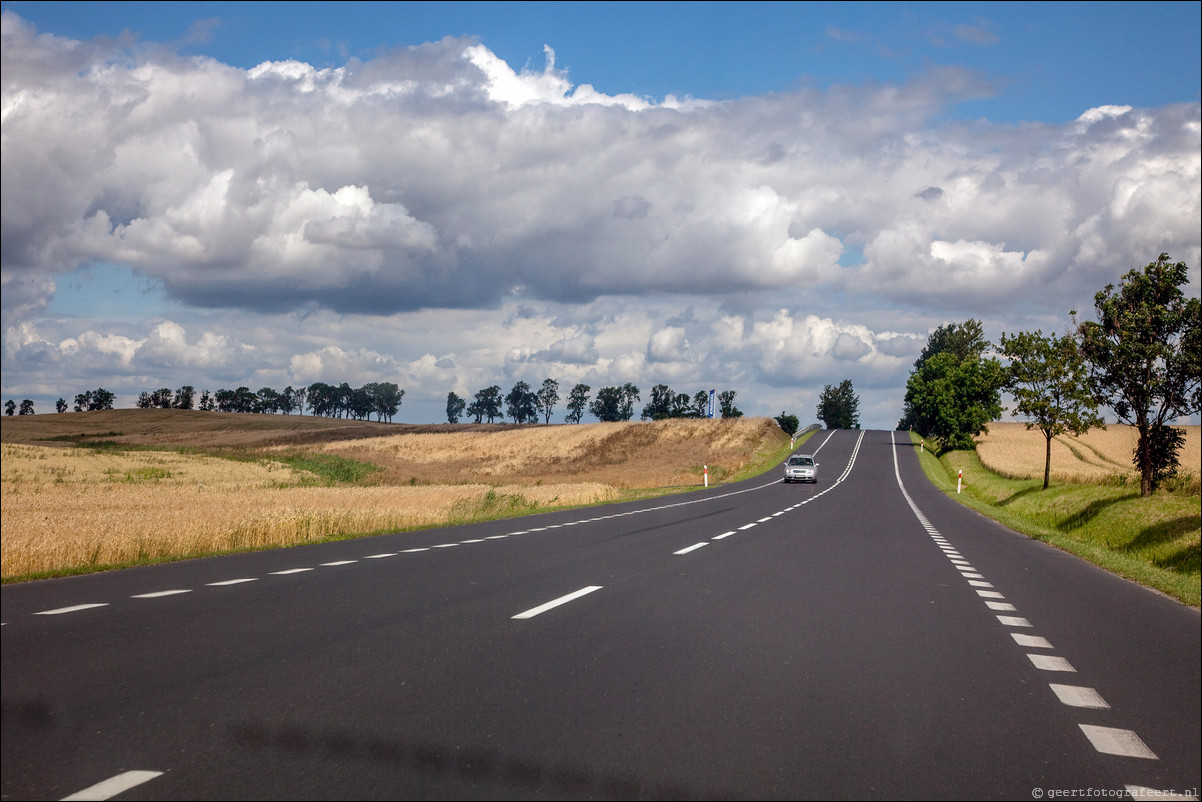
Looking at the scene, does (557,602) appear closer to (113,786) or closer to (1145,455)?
(113,786)

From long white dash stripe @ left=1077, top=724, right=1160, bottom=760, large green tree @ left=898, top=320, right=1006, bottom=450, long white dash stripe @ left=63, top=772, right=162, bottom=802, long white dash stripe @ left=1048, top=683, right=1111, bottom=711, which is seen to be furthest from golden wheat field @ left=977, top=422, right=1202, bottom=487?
long white dash stripe @ left=63, top=772, right=162, bottom=802

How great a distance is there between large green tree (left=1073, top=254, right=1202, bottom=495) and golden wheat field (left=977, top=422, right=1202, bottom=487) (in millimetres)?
11098

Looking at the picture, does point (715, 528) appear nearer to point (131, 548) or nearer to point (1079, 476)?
point (131, 548)

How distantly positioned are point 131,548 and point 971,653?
41.8ft

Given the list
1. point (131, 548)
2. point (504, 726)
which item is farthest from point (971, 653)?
point (131, 548)

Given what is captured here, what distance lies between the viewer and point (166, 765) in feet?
15.1

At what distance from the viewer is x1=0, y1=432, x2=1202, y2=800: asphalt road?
4.69 m

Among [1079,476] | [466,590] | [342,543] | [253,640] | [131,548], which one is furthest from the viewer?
[1079,476]

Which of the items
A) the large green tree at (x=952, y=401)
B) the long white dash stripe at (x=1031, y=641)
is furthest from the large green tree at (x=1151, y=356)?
the large green tree at (x=952, y=401)

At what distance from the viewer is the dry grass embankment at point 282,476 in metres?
17.0

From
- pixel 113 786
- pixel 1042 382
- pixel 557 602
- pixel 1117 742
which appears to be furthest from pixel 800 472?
pixel 113 786

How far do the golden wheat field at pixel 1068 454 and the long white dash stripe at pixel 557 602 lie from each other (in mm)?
34271

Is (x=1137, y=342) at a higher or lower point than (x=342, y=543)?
higher

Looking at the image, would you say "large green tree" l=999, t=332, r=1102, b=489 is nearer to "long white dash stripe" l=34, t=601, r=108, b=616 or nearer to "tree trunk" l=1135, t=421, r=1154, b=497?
"tree trunk" l=1135, t=421, r=1154, b=497
